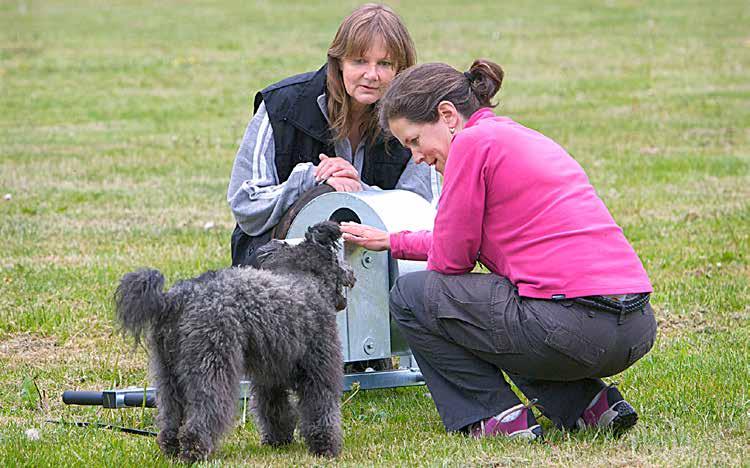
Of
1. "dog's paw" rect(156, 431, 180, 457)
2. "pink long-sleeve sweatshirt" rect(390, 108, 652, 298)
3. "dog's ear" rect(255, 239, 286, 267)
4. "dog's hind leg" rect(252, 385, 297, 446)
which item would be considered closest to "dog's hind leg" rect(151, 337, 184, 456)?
"dog's paw" rect(156, 431, 180, 457)

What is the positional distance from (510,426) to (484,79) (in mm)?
1431

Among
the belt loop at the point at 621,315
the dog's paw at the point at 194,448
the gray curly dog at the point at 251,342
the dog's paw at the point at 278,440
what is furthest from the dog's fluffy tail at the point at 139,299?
the belt loop at the point at 621,315

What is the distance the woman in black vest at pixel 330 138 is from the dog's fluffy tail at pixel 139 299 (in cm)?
139

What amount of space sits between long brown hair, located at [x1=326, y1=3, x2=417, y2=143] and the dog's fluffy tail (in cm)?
186

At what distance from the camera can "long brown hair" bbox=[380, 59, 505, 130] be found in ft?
14.7

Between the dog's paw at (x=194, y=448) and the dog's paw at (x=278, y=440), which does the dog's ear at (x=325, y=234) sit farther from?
the dog's paw at (x=194, y=448)

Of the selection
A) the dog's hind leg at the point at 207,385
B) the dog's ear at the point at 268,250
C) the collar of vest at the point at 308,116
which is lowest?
the dog's hind leg at the point at 207,385

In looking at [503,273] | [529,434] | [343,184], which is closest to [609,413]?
[529,434]

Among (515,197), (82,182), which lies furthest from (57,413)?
(82,182)

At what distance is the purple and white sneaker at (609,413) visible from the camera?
4.56 m

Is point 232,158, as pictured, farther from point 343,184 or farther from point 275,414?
point 275,414

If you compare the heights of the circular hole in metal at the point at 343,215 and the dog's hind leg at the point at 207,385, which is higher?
the circular hole in metal at the point at 343,215

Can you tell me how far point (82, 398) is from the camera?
16.6 feet

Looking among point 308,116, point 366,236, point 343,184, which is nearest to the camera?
point 366,236
